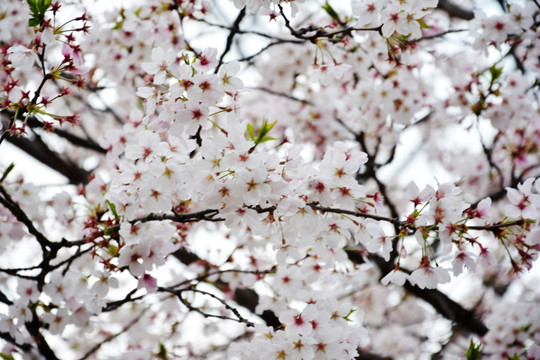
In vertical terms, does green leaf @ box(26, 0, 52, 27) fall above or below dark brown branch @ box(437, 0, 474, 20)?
below

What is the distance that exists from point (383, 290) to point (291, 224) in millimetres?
4479

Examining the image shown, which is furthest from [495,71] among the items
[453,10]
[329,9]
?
[453,10]

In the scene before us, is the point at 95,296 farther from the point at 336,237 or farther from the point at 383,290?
the point at 383,290

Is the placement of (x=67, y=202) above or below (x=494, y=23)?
below

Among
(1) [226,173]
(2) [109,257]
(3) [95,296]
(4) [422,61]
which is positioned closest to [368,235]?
(1) [226,173]

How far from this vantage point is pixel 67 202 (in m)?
2.96

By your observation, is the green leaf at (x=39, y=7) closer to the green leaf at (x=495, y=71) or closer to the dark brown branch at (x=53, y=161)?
the dark brown branch at (x=53, y=161)

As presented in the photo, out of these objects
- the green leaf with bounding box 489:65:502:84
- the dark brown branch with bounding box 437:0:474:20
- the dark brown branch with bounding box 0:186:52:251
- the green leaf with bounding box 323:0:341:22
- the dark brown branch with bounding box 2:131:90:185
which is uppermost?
the dark brown branch with bounding box 437:0:474:20

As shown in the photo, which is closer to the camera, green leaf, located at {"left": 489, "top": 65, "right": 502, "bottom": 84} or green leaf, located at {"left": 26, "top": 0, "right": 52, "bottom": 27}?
green leaf, located at {"left": 26, "top": 0, "right": 52, "bottom": 27}

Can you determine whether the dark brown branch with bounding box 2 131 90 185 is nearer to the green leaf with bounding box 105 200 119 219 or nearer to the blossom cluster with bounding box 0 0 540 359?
the blossom cluster with bounding box 0 0 540 359

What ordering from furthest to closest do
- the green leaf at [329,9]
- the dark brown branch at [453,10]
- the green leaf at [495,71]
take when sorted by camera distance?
the dark brown branch at [453,10] → the green leaf at [495,71] → the green leaf at [329,9]

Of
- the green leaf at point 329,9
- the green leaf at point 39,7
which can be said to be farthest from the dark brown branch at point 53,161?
the green leaf at point 329,9

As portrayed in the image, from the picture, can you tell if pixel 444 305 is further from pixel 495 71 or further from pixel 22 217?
pixel 22 217

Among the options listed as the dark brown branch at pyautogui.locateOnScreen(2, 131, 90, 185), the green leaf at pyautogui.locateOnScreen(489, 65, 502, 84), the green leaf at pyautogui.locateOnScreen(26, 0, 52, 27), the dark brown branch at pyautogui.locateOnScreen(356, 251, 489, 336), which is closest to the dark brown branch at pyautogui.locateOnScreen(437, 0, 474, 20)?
the green leaf at pyautogui.locateOnScreen(489, 65, 502, 84)
